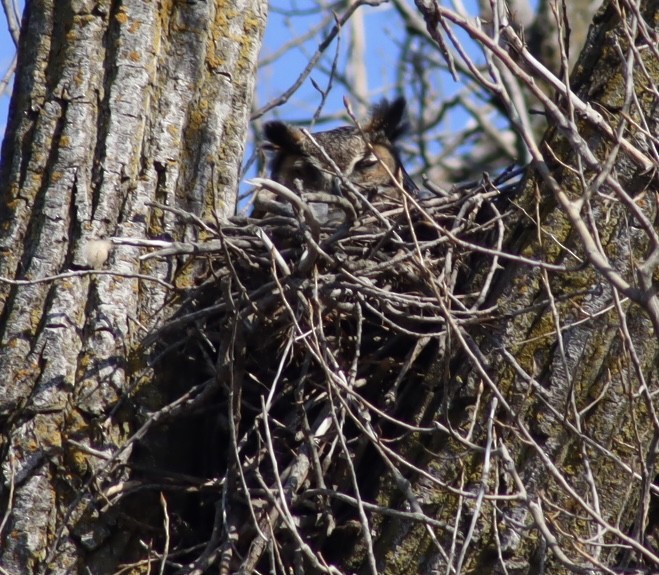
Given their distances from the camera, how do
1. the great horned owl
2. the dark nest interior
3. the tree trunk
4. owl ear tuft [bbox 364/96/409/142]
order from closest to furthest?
the tree trunk < the dark nest interior < the great horned owl < owl ear tuft [bbox 364/96/409/142]

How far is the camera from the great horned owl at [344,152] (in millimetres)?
3516

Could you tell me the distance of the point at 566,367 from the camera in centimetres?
195

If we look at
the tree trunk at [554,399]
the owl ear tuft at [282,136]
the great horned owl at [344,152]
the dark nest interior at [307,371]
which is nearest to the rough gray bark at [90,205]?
the dark nest interior at [307,371]

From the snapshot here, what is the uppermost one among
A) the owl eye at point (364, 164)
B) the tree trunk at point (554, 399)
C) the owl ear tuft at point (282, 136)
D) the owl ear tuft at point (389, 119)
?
the owl ear tuft at point (389, 119)

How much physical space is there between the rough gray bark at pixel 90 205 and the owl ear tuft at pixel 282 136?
1249mm

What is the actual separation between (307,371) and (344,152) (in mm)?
1524

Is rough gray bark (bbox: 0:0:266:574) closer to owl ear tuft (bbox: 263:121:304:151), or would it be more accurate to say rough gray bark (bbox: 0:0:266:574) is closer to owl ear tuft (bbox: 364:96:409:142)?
Answer: owl ear tuft (bbox: 263:121:304:151)

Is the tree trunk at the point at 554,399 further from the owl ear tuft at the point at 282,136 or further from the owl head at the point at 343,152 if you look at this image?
the owl ear tuft at the point at 282,136

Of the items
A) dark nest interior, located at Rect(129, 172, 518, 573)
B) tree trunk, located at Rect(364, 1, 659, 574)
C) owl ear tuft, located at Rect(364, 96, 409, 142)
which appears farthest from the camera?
owl ear tuft, located at Rect(364, 96, 409, 142)

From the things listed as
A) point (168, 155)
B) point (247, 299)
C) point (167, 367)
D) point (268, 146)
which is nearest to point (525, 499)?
point (247, 299)

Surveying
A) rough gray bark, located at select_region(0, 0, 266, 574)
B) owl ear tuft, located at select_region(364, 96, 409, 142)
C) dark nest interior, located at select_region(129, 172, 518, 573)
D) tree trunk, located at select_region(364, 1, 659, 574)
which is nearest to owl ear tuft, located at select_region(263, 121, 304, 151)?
owl ear tuft, located at select_region(364, 96, 409, 142)

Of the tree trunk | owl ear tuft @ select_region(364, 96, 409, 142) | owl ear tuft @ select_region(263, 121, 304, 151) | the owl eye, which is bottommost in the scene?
the tree trunk

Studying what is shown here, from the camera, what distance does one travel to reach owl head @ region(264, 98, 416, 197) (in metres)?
3.53

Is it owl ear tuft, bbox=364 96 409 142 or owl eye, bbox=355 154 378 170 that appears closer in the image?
owl eye, bbox=355 154 378 170
